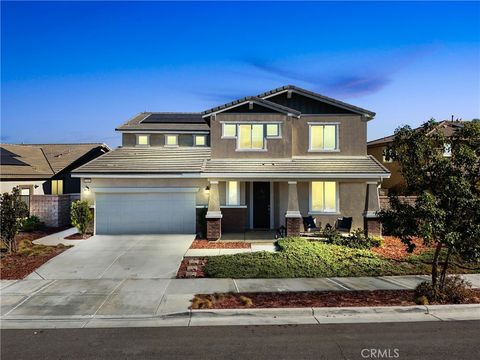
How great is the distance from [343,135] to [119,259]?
1229cm

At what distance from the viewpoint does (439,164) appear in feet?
26.6

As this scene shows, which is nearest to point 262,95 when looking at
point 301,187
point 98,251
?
point 301,187

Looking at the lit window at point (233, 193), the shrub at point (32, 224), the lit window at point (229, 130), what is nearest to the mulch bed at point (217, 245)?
the lit window at point (233, 193)

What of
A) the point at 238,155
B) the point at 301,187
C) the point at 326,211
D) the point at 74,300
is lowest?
the point at 74,300

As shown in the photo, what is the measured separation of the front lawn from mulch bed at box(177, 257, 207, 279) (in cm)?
25

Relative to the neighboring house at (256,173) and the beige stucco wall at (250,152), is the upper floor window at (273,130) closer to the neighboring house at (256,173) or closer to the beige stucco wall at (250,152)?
the neighboring house at (256,173)

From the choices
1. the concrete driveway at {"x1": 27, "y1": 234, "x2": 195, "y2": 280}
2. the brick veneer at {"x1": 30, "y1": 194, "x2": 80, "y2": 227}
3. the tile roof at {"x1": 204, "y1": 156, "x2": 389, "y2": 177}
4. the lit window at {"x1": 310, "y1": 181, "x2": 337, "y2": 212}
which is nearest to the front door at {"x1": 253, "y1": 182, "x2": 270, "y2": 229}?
the tile roof at {"x1": 204, "y1": 156, "x2": 389, "y2": 177}

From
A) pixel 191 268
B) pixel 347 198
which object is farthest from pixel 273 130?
pixel 191 268

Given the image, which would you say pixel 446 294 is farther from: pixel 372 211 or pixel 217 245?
pixel 217 245

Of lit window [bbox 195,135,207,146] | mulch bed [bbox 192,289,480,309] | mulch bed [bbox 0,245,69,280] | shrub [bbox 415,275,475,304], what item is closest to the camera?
mulch bed [bbox 192,289,480,309]

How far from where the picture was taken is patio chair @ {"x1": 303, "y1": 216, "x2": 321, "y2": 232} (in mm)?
Result: 16844

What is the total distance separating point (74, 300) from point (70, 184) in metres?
23.5

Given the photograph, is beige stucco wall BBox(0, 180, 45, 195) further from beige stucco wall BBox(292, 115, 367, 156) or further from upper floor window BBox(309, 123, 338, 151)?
upper floor window BBox(309, 123, 338, 151)

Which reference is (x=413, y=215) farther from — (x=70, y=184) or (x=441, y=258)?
(x=70, y=184)
